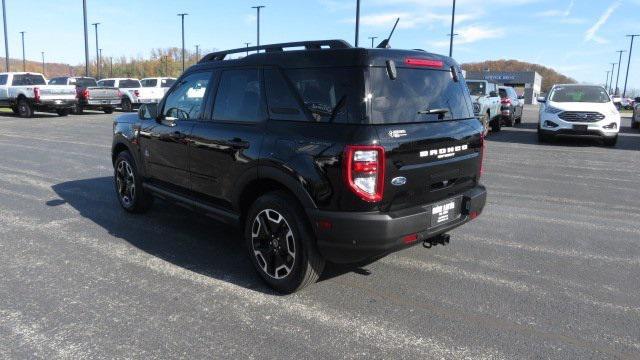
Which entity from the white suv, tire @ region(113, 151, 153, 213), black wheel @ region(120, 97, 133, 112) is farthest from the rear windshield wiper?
black wheel @ region(120, 97, 133, 112)

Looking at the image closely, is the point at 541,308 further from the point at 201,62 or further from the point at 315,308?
the point at 201,62

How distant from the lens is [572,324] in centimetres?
337

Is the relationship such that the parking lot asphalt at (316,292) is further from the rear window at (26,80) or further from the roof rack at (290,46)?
the rear window at (26,80)

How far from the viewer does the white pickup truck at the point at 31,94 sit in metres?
21.9

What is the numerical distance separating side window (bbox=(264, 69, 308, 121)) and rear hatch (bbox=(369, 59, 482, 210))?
65 cm

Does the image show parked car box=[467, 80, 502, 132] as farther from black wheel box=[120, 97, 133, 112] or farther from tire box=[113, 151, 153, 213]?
black wheel box=[120, 97, 133, 112]

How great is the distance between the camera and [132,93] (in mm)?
27359

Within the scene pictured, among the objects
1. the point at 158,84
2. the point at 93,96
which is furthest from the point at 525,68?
the point at 93,96

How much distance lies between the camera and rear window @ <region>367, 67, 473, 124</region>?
344cm

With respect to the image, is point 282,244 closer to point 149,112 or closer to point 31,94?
point 149,112

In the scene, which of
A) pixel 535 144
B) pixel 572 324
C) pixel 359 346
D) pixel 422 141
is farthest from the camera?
pixel 535 144

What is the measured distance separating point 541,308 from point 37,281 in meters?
4.00

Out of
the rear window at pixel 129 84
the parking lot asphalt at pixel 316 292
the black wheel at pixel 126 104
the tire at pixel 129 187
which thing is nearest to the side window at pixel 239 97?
the parking lot asphalt at pixel 316 292

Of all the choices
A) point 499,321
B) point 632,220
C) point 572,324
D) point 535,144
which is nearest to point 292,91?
point 499,321
